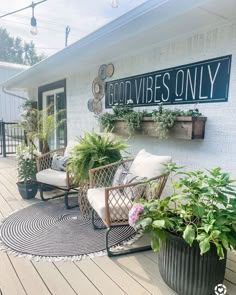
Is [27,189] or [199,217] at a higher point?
[199,217]

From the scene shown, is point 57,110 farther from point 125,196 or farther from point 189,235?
point 189,235

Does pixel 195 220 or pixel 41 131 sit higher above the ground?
pixel 41 131

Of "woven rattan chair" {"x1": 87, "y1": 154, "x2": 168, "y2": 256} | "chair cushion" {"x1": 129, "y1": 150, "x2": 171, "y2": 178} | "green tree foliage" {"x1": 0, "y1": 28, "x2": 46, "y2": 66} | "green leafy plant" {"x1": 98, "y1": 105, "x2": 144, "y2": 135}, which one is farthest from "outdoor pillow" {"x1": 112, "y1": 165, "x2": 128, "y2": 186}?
"green tree foliage" {"x1": 0, "y1": 28, "x2": 46, "y2": 66}

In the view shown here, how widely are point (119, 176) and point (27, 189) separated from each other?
1640 mm

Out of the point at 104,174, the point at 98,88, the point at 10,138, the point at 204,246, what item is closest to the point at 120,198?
the point at 104,174

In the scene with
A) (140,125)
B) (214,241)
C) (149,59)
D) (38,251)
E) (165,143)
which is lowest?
(38,251)

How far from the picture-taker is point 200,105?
2699 millimetres

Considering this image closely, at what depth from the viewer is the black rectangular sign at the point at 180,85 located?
2.47m

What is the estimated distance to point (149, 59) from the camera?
3.36 m

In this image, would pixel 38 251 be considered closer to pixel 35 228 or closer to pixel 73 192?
pixel 35 228

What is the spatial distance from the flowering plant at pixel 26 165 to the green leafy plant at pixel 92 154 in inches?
34.8

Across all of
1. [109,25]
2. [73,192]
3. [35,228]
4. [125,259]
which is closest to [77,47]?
[109,25]

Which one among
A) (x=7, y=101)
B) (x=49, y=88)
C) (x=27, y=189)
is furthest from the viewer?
(x=7, y=101)

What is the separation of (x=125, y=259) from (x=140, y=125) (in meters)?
1.65
